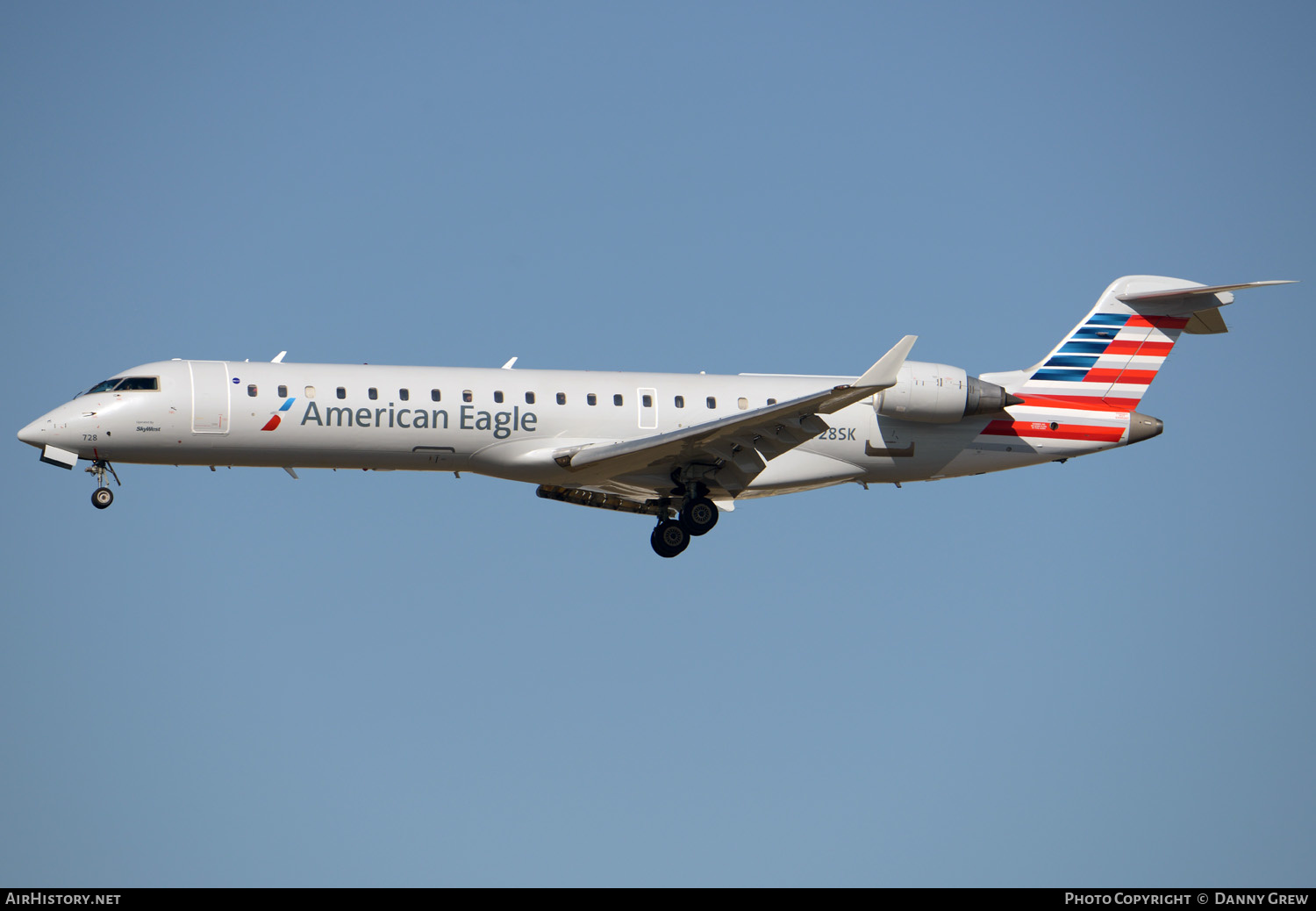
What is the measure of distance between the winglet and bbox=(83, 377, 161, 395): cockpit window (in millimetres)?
12278

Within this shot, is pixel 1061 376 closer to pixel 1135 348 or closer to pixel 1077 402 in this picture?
pixel 1077 402

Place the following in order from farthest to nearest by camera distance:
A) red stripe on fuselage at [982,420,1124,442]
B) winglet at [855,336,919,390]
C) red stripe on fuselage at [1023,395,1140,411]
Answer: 1. red stripe on fuselage at [1023,395,1140,411]
2. red stripe on fuselage at [982,420,1124,442]
3. winglet at [855,336,919,390]

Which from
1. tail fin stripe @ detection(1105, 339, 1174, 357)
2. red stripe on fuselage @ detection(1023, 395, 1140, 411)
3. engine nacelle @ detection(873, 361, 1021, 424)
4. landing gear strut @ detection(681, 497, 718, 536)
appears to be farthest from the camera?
tail fin stripe @ detection(1105, 339, 1174, 357)

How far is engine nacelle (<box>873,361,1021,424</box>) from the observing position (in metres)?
28.1

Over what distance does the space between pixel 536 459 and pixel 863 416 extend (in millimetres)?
6381

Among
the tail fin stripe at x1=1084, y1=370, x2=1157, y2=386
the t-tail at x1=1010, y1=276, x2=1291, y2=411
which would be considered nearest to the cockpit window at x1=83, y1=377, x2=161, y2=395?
the t-tail at x1=1010, y1=276, x2=1291, y2=411

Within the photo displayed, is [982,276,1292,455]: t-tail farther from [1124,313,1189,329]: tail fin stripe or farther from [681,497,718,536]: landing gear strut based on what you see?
[681,497,718,536]: landing gear strut

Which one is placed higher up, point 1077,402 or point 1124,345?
point 1124,345

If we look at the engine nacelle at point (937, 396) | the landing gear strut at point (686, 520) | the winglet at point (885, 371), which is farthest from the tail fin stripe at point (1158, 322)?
the landing gear strut at point (686, 520)

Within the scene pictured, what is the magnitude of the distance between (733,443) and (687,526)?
→ 2.05 meters

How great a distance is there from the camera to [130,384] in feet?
87.3

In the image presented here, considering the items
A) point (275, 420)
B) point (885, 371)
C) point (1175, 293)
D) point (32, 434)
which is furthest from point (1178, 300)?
point (32, 434)
